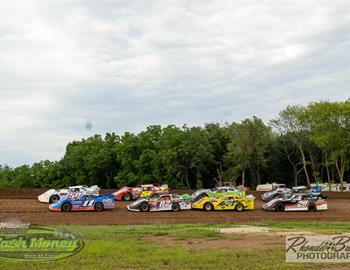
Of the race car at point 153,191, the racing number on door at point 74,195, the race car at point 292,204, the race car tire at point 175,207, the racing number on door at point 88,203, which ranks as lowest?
the race car at point 292,204

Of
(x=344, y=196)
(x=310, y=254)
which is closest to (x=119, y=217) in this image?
(x=310, y=254)

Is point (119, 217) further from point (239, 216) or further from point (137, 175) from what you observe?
point (137, 175)

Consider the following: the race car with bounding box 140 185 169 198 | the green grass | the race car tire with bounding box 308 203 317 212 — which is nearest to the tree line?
the race car with bounding box 140 185 169 198

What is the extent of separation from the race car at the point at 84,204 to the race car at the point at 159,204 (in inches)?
63.7

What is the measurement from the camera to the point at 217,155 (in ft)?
251

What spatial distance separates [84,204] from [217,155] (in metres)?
47.4

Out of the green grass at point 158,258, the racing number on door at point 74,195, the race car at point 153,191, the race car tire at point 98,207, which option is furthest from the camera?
the race car at point 153,191

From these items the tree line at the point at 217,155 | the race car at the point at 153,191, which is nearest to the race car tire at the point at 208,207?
the race car at the point at 153,191

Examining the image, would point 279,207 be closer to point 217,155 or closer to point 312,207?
point 312,207

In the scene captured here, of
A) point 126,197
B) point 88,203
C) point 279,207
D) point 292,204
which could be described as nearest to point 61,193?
point 88,203

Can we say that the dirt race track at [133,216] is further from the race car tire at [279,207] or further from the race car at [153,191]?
the race car at [153,191]

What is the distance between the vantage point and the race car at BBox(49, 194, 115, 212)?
3038 cm

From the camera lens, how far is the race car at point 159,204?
31.6m

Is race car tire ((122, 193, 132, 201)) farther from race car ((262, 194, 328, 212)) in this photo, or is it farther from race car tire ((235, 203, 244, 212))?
race car ((262, 194, 328, 212))
